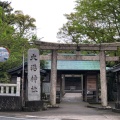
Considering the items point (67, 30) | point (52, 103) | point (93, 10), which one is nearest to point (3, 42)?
point (52, 103)

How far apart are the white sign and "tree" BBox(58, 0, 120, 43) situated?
37.3 feet

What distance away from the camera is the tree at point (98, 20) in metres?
26.3

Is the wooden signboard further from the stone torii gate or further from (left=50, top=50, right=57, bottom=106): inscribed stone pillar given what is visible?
(left=50, top=50, right=57, bottom=106): inscribed stone pillar

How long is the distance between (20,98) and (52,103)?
11.4 feet

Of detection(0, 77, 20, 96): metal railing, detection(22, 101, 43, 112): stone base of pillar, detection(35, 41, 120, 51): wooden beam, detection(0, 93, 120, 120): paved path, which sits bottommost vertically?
detection(0, 93, 120, 120): paved path

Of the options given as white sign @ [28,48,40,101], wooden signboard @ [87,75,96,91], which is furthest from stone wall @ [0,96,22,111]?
wooden signboard @ [87,75,96,91]

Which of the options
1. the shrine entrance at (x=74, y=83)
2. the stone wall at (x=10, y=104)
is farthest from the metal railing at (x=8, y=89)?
the shrine entrance at (x=74, y=83)

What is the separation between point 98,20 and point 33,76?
1331 centimetres

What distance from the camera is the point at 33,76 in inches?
682

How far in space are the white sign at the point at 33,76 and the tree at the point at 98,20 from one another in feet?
37.3

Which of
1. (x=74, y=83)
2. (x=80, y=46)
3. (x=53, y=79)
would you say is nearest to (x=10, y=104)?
(x=53, y=79)

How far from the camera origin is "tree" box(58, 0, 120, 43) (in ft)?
86.4

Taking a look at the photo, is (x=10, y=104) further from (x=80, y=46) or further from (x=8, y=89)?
(x=80, y=46)

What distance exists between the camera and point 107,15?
27141 mm
